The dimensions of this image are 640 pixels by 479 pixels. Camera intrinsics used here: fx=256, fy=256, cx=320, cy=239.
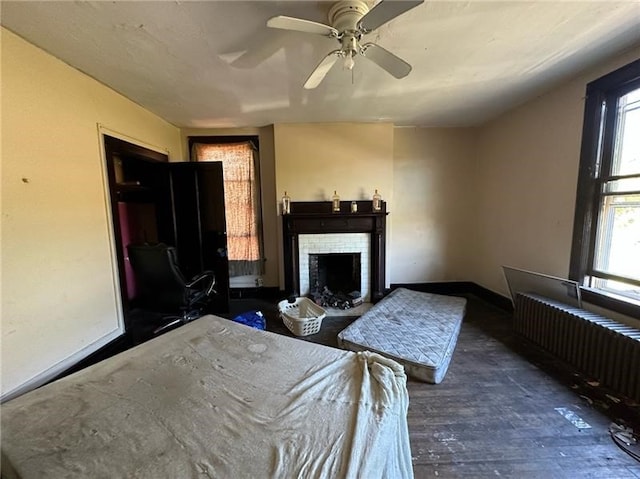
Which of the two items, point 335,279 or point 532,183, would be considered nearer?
point 532,183

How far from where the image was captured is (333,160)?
11.8 ft

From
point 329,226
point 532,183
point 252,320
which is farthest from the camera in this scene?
point 329,226

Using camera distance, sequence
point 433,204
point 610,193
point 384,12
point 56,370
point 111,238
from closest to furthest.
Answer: point 384,12 < point 56,370 < point 610,193 < point 111,238 < point 433,204

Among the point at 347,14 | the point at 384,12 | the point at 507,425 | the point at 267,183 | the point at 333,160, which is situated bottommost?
the point at 507,425

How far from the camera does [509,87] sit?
2527 millimetres

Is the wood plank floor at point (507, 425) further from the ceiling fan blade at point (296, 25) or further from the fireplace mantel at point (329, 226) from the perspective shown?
the ceiling fan blade at point (296, 25)

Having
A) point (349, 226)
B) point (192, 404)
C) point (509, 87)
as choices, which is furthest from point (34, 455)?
point (509, 87)

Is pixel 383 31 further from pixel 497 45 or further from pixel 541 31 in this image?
pixel 541 31

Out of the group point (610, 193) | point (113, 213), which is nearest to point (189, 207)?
point (113, 213)

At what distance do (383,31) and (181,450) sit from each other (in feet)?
7.82

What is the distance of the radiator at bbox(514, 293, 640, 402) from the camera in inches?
67.2

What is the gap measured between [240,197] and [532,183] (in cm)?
367

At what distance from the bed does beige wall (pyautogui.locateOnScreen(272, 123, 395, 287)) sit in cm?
257

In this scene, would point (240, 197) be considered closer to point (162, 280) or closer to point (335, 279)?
point (162, 280)
